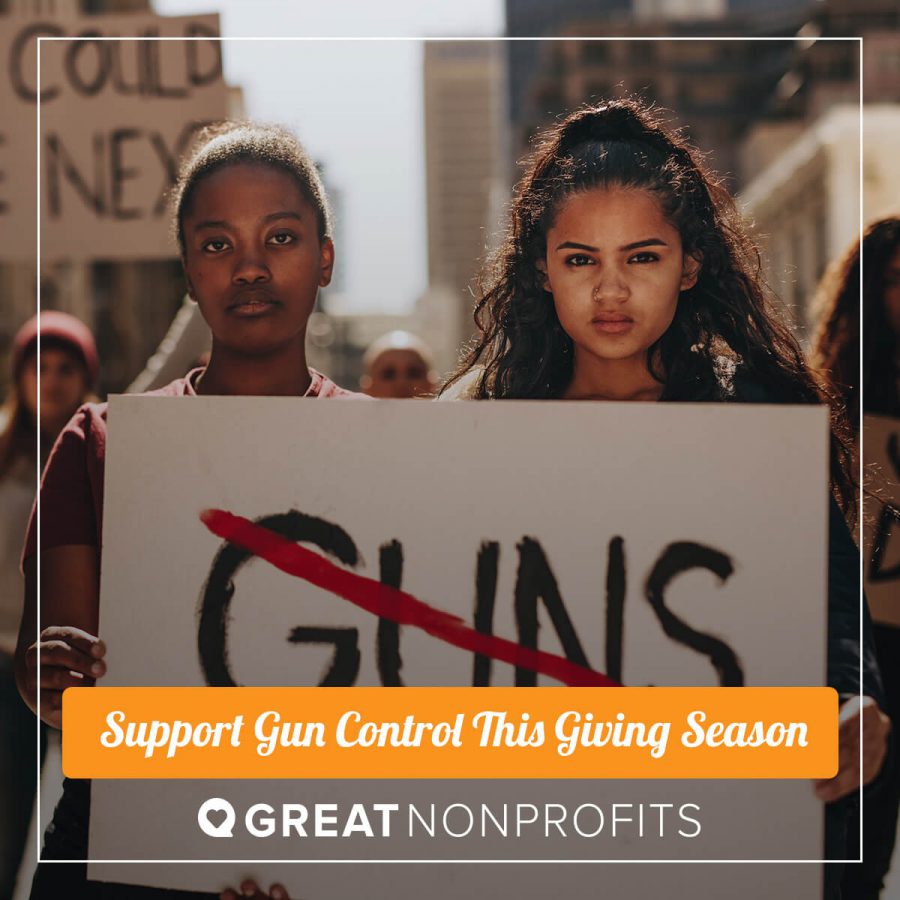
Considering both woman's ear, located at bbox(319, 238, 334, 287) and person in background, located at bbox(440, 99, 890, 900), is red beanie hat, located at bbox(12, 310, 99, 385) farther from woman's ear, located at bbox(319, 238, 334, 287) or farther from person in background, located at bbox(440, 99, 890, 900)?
person in background, located at bbox(440, 99, 890, 900)

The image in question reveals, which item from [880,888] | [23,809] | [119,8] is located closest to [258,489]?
[880,888]

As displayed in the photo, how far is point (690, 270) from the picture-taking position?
2.23 metres

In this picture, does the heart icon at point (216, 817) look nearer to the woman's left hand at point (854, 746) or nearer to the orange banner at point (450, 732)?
the orange banner at point (450, 732)

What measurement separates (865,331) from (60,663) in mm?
1931

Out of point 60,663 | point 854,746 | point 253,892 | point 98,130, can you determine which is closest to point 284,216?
point 60,663

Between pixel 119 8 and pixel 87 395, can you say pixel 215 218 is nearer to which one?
pixel 87 395

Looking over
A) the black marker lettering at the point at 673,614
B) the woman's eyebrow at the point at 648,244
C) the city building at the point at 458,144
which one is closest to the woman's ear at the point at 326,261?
the woman's eyebrow at the point at 648,244

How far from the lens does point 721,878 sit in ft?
6.55

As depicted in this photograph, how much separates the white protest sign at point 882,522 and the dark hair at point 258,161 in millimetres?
1102

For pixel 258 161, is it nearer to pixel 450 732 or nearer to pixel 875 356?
pixel 450 732

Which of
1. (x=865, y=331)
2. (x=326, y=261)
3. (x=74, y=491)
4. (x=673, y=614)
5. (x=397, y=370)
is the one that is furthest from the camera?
(x=397, y=370)

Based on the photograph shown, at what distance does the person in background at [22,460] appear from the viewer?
359 cm

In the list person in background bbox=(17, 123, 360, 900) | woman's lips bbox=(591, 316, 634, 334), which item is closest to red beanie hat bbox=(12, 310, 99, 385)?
person in background bbox=(17, 123, 360, 900)

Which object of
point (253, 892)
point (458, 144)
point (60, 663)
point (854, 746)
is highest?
point (458, 144)
